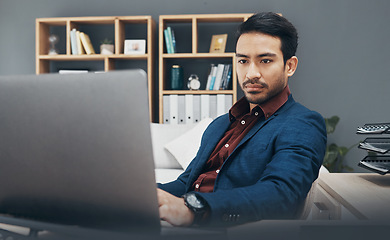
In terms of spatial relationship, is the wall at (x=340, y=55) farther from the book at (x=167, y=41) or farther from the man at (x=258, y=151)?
the man at (x=258, y=151)

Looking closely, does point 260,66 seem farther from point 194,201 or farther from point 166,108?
point 166,108

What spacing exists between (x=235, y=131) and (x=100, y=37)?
3089mm

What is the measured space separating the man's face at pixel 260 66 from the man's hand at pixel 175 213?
0.52 meters

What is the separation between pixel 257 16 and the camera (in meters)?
1.05

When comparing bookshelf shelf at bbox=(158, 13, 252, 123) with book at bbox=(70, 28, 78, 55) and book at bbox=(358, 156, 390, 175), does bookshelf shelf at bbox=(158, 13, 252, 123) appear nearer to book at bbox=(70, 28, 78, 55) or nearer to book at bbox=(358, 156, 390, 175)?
book at bbox=(70, 28, 78, 55)

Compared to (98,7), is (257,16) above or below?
below

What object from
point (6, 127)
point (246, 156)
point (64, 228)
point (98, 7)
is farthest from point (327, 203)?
point (98, 7)

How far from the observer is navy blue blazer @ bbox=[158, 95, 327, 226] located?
2.15ft

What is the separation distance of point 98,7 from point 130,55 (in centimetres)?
80

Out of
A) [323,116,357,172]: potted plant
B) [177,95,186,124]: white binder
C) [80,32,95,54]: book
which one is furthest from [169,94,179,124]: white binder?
[323,116,357,172]: potted plant

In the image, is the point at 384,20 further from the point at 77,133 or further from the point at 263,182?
the point at 77,133

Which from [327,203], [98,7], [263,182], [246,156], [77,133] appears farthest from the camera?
[98,7]

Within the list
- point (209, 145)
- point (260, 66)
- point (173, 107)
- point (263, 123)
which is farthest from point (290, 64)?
point (173, 107)

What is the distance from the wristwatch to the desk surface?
35 centimetres
